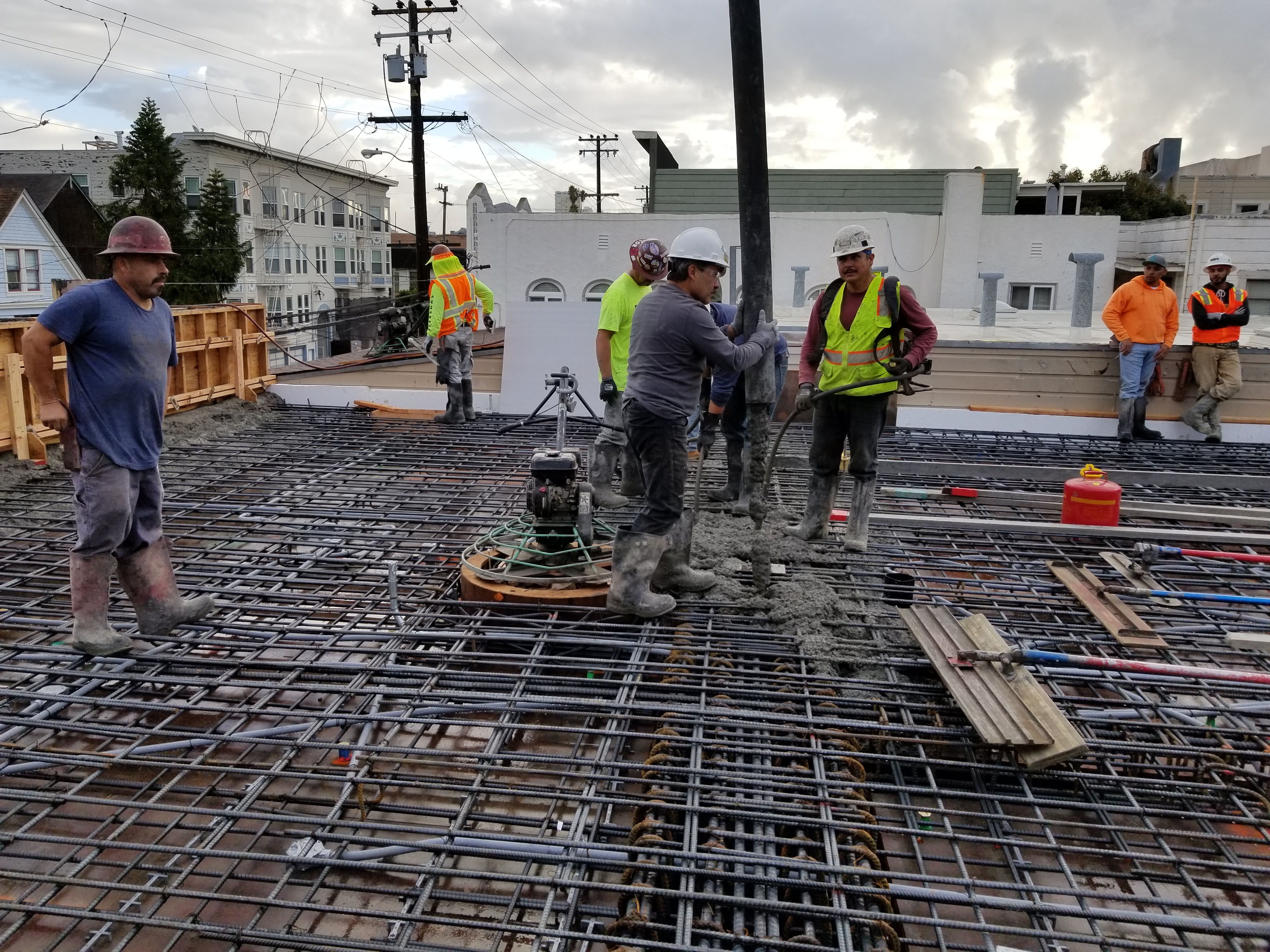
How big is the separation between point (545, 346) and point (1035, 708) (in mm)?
7125

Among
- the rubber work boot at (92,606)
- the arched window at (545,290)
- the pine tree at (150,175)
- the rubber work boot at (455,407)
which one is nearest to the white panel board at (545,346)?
the rubber work boot at (455,407)

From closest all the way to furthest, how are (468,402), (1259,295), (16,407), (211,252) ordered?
(16,407) < (468,402) < (1259,295) < (211,252)

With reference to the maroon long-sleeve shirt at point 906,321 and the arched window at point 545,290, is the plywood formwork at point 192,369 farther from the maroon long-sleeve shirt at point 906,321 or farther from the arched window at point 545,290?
the arched window at point 545,290

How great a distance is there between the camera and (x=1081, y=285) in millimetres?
10859

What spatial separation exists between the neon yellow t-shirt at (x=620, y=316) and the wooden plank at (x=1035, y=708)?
2.63 metres

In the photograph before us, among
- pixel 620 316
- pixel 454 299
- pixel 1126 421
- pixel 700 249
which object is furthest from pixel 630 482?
pixel 1126 421

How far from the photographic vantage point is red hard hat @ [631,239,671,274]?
4.88m

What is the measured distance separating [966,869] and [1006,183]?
783 inches

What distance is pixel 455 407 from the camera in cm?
→ 870

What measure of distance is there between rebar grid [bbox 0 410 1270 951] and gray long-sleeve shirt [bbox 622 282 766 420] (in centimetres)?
96

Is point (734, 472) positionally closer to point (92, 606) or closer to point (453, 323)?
point (453, 323)

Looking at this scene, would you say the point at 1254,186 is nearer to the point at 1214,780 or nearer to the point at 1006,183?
the point at 1006,183

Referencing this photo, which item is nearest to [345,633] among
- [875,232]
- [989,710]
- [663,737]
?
[663,737]

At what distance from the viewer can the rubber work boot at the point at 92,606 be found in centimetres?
334
